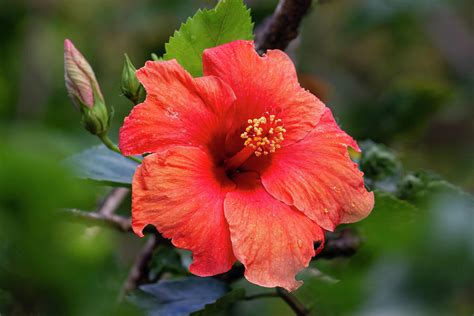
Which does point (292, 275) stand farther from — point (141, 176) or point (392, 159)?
point (392, 159)

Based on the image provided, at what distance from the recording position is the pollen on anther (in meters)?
1.11

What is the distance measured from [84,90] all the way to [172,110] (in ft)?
0.60

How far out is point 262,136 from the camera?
43.9 inches

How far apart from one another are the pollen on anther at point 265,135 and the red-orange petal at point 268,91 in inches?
0.6

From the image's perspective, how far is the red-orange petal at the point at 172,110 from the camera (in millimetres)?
1007

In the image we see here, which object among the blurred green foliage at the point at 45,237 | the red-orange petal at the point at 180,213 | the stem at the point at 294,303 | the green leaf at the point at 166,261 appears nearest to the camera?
the blurred green foliage at the point at 45,237

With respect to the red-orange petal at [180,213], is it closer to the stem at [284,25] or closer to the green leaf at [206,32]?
the green leaf at [206,32]

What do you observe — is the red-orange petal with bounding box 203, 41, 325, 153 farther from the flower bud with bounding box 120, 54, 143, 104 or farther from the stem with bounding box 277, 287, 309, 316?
the stem with bounding box 277, 287, 309, 316

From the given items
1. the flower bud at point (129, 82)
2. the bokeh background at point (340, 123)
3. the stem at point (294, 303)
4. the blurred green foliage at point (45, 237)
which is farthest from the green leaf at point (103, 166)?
the blurred green foliage at point (45, 237)

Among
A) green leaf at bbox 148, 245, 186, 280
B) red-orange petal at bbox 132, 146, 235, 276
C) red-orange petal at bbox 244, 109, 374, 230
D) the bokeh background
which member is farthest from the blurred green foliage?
green leaf at bbox 148, 245, 186, 280

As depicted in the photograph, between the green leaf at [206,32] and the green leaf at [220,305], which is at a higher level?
the green leaf at [206,32]

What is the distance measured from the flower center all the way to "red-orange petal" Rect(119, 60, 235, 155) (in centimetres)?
5

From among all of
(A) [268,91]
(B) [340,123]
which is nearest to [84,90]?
(A) [268,91]

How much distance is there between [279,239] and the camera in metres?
0.98
